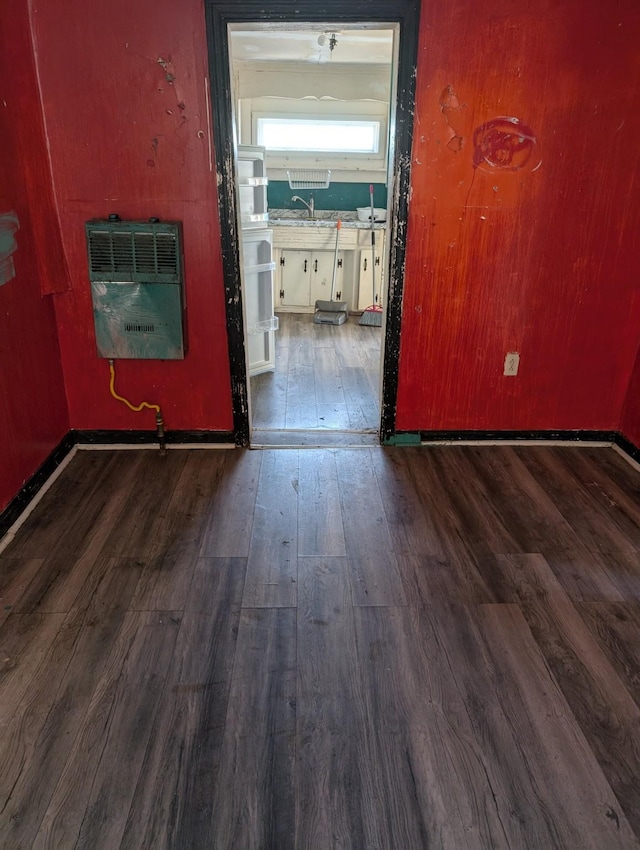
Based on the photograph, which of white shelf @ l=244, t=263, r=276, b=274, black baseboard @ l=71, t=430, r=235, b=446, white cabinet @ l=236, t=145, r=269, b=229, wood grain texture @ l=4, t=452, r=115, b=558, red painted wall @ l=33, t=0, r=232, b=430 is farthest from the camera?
white shelf @ l=244, t=263, r=276, b=274

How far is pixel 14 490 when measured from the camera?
2.39 metres

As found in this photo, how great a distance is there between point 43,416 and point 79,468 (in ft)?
1.05

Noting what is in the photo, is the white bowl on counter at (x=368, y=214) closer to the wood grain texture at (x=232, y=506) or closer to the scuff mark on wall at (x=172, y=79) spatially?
the scuff mark on wall at (x=172, y=79)

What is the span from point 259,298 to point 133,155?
1563 millimetres

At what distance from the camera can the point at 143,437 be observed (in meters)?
3.05

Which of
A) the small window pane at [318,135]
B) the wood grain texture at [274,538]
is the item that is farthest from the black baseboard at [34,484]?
the small window pane at [318,135]

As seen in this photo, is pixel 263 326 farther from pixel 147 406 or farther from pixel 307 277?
pixel 307 277

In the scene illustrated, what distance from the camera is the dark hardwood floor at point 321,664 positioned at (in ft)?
4.45

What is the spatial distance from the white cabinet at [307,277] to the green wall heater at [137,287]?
337cm

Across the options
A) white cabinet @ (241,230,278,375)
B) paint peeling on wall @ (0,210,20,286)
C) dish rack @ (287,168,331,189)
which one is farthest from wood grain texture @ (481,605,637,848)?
dish rack @ (287,168,331,189)

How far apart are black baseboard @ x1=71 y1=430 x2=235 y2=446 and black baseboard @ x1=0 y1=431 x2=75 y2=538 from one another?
75 millimetres

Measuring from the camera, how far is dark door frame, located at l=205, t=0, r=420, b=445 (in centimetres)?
239

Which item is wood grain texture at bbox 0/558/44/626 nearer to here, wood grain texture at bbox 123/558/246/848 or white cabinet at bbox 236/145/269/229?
wood grain texture at bbox 123/558/246/848

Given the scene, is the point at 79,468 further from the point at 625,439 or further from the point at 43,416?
the point at 625,439
